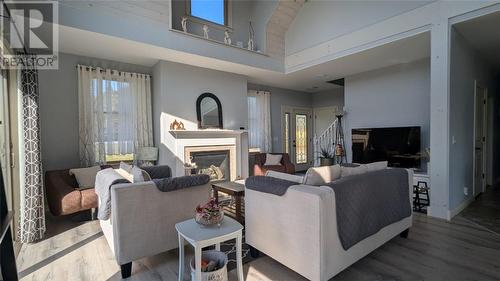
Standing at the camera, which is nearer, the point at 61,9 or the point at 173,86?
the point at 61,9

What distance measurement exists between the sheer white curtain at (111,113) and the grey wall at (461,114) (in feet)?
16.6

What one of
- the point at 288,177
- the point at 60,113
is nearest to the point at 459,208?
the point at 288,177

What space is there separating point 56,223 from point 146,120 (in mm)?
2186

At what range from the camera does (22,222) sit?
282cm

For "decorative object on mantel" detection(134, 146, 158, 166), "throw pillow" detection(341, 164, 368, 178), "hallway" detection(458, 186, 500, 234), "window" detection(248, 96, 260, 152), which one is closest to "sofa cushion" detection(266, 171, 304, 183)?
"throw pillow" detection(341, 164, 368, 178)

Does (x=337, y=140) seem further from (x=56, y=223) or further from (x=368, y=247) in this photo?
(x=56, y=223)

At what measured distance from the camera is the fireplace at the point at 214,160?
4840 mm

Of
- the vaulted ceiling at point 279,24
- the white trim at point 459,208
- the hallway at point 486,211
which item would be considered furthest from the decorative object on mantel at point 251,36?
the hallway at point 486,211

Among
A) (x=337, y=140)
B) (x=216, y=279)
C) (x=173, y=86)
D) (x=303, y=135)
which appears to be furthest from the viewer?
(x=303, y=135)

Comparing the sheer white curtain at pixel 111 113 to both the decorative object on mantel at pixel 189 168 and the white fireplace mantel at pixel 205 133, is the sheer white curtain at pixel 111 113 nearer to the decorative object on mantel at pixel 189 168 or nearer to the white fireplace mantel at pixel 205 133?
the white fireplace mantel at pixel 205 133

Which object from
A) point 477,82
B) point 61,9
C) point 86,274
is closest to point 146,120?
point 61,9

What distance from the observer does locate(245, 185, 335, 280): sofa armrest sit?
1.78 metres

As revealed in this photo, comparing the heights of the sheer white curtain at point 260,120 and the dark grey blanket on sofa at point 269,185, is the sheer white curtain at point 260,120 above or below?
above

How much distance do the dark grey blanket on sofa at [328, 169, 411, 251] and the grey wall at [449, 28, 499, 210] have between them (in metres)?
1.44
